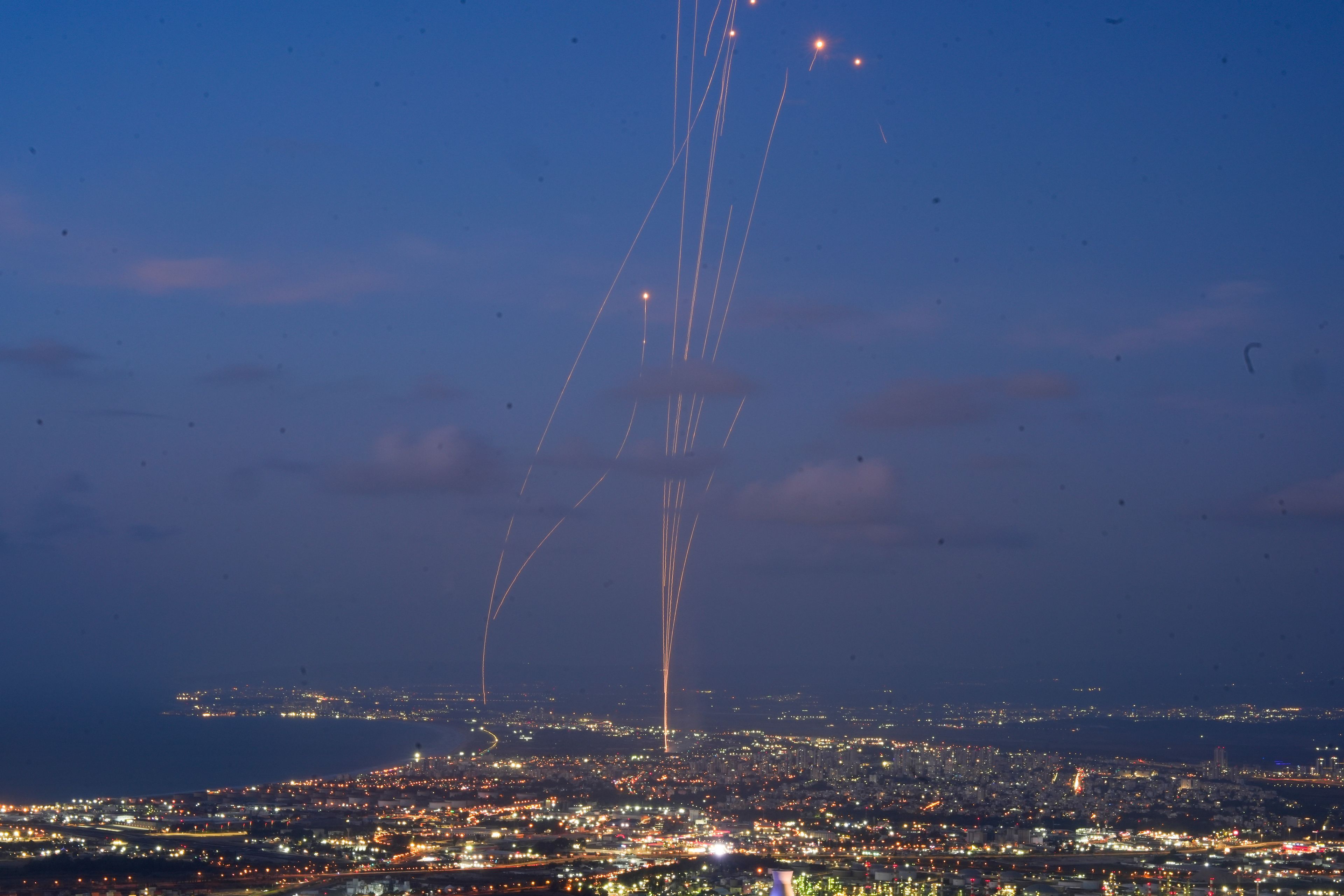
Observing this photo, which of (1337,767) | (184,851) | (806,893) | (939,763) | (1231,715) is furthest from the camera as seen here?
(1231,715)

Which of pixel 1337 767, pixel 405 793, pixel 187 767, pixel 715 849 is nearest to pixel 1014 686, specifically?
pixel 1337 767

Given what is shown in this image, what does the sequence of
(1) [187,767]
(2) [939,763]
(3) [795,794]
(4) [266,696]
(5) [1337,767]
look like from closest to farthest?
(3) [795,794], (2) [939,763], (5) [1337,767], (1) [187,767], (4) [266,696]

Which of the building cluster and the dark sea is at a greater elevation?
the building cluster

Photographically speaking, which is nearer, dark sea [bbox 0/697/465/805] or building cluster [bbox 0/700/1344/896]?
building cluster [bbox 0/700/1344/896]

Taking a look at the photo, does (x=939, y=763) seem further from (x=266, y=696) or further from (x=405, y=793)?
(x=266, y=696)

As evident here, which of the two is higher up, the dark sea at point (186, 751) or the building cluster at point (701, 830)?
the building cluster at point (701, 830)

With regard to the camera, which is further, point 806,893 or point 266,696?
point 266,696

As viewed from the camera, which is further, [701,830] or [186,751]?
[186,751]

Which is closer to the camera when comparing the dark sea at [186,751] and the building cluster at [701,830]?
the building cluster at [701,830]
